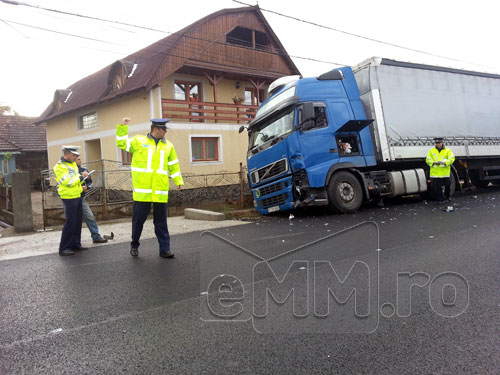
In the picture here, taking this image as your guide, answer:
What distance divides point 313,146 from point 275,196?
5.16 feet

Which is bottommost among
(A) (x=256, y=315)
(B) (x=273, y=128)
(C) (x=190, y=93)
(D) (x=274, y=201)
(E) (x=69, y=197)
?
(A) (x=256, y=315)

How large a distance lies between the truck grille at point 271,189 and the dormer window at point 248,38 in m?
13.2

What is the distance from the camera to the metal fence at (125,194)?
10.7m

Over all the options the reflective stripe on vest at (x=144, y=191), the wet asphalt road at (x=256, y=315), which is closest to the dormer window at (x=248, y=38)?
the reflective stripe on vest at (x=144, y=191)

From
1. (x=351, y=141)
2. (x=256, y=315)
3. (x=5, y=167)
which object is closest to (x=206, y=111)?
(x=351, y=141)

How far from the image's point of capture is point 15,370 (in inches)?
99.3

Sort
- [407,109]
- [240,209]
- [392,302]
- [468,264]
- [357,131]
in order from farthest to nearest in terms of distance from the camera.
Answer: [240,209]
[407,109]
[357,131]
[468,264]
[392,302]

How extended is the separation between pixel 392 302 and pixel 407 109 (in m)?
9.19

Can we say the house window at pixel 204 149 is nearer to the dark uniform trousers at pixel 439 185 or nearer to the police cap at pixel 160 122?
the dark uniform trousers at pixel 439 185

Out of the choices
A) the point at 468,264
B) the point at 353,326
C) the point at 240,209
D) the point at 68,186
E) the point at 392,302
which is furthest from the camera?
the point at 240,209

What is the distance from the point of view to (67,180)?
6.55 metres

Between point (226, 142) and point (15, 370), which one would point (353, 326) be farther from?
point (226, 142)

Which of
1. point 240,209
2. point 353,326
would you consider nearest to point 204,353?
point 353,326

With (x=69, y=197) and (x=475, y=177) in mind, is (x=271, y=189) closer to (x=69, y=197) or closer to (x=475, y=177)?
(x=69, y=197)
